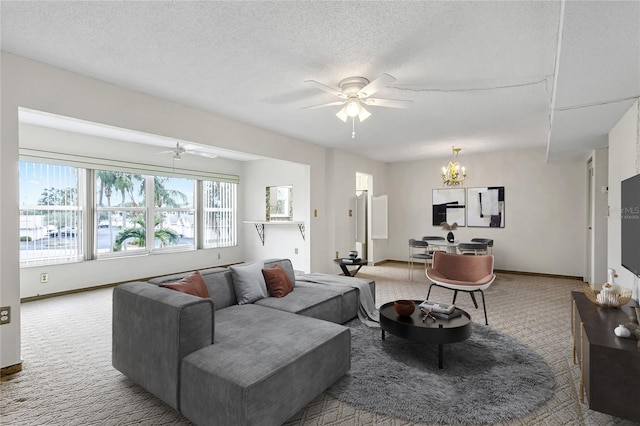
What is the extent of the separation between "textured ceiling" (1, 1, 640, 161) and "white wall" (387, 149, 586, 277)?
8.15ft

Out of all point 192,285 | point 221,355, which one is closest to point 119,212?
point 192,285

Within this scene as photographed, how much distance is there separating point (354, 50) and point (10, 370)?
12.2 feet

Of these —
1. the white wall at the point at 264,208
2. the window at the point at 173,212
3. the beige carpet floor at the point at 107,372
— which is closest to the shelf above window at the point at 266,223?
the white wall at the point at 264,208

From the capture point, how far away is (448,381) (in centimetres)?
244

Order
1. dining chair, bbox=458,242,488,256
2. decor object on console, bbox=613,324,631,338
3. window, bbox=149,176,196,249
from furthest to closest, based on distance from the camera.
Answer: window, bbox=149,176,196,249 < dining chair, bbox=458,242,488,256 < decor object on console, bbox=613,324,631,338

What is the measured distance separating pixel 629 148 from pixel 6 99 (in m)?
5.51

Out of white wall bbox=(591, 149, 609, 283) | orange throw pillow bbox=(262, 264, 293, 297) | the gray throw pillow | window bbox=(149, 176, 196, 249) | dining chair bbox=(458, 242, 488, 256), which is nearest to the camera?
the gray throw pillow

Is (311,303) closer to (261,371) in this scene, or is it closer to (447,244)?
(261,371)

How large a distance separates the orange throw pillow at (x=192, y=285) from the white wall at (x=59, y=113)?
49.9 inches

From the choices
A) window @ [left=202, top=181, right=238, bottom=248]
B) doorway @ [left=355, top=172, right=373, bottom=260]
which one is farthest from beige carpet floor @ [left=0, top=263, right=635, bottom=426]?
window @ [left=202, top=181, right=238, bottom=248]

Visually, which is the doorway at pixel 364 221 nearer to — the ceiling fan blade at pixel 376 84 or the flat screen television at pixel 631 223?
the ceiling fan blade at pixel 376 84

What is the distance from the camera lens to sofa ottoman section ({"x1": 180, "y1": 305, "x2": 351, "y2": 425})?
5.67 feet

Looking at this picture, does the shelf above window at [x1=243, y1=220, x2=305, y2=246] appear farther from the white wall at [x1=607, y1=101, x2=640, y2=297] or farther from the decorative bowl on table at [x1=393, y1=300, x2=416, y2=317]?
the white wall at [x1=607, y1=101, x2=640, y2=297]

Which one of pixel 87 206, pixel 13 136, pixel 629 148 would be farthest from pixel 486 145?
pixel 87 206
